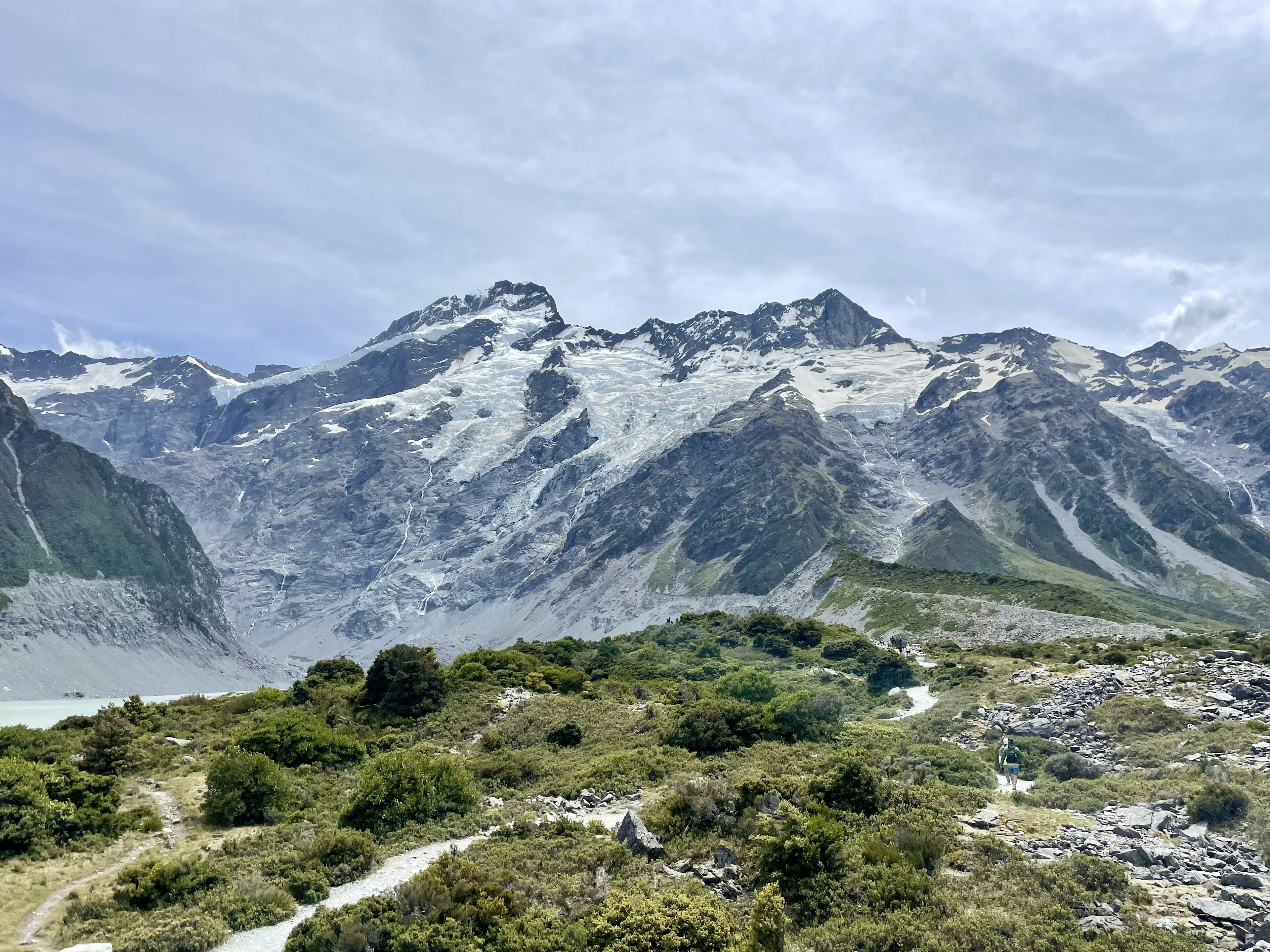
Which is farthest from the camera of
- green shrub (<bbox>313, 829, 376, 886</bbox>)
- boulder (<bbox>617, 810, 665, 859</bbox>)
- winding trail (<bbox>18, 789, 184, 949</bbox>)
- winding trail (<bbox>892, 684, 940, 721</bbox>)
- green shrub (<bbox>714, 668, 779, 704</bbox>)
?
winding trail (<bbox>892, 684, 940, 721</bbox>)

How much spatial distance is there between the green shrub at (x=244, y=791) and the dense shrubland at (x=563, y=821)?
76mm

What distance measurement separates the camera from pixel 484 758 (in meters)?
33.4

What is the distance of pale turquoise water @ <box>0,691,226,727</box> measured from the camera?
116m

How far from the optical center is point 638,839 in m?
21.7

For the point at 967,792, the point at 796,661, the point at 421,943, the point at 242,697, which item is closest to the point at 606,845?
the point at 421,943

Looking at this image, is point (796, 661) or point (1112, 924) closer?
point (1112, 924)

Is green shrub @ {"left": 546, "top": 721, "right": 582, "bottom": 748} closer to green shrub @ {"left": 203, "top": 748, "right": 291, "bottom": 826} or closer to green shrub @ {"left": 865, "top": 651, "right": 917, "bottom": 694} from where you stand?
green shrub @ {"left": 203, "top": 748, "right": 291, "bottom": 826}

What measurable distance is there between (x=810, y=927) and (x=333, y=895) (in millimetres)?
12310

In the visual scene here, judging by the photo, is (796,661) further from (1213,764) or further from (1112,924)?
(1112,924)

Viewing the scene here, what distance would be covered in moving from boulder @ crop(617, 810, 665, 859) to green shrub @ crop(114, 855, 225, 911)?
10730mm

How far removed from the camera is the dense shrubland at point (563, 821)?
16547 mm

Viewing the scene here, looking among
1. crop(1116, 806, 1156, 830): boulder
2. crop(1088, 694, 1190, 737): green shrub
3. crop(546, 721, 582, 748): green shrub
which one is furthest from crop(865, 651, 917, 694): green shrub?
crop(1116, 806, 1156, 830): boulder

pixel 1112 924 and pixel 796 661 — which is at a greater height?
pixel 1112 924

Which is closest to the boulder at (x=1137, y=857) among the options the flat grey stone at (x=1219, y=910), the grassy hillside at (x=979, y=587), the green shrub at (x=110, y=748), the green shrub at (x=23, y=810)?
the flat grey stone at (x=1219, y=910)
